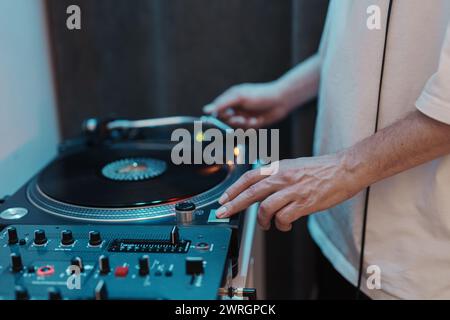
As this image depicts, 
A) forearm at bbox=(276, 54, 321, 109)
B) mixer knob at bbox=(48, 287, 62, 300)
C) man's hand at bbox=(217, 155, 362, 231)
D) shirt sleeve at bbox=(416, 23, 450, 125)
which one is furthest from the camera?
forearm at bbox=(276, 54, 321, 109)

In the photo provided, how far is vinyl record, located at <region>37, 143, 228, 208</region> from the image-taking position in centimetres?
88

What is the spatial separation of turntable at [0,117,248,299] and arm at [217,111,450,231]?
6 centimetres

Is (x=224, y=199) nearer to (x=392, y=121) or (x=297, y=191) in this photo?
(x=297, y=191)

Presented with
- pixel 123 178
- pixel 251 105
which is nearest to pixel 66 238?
pixel 123 178

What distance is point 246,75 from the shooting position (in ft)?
4.66

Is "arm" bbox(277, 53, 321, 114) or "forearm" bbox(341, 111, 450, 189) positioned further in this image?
"arm" bbox(277, 53, 321, 114)

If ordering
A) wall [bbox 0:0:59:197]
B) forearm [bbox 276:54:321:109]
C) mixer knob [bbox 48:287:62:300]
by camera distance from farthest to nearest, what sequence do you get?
forearm [bbox 276:54:321:109] → wall [bbox 0:0:59:197] → mixer knob [bbox 48:287:62:300]

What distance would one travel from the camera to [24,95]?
1139 millimetres

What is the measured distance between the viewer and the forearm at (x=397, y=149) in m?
0.75

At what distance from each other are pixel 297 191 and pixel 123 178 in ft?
1.10

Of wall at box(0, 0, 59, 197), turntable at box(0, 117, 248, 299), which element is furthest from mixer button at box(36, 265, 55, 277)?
wall at box(0, 0, 59, 197)

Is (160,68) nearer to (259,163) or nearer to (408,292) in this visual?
(259,163)

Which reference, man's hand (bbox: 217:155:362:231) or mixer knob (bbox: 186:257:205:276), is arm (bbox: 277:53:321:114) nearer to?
man's hand (bbox: 217:155:362:231)
